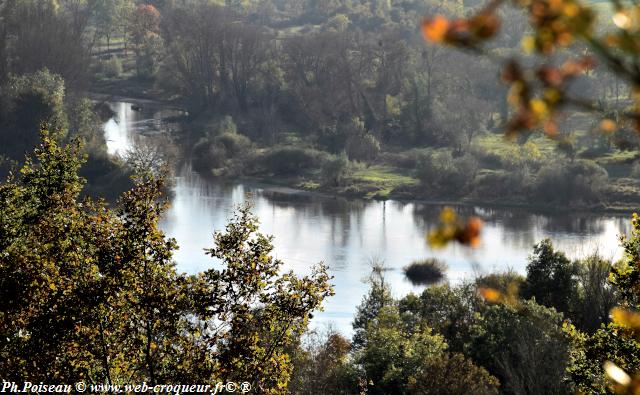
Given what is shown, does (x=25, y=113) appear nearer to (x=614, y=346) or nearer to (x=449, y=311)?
(x=449, y=311)

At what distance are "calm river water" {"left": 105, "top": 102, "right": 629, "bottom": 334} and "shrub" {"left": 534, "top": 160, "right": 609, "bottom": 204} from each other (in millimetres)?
1977

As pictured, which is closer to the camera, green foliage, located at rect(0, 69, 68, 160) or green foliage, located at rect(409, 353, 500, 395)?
green foliage, located at rect(409, 353, 500, 395)

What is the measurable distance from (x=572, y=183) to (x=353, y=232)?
1477 centimetres

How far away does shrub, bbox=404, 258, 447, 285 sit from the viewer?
117 feet

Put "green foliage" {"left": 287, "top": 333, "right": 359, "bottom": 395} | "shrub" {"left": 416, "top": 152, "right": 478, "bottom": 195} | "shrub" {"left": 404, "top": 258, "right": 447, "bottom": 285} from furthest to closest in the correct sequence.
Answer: "shrub" {"left": 416, "top": 152, "right": 478, "bottom": 195}
"shrub" {"left": 404, "top": 258, "right": 447, "bottom": 285}
"green foliage" {"left": 287, "top": 333, "right": 359, "bottom": 395}

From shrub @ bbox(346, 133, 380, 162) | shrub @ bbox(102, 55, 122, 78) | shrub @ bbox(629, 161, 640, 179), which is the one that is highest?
shrub @ bbox(102, 55, 122, 78)

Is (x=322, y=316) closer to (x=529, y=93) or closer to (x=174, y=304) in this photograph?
(x=174, y=304)

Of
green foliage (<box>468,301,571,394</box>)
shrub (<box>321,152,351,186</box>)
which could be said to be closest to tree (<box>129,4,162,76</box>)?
shrub (<box>321,152,351,186</box>)

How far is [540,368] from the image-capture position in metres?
19.8

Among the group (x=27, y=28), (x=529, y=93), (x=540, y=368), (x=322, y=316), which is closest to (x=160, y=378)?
(x=529, y=93)

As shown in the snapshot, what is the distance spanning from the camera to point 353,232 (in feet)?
142

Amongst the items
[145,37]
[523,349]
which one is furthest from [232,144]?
[523,349]

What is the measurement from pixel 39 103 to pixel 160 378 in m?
46.5

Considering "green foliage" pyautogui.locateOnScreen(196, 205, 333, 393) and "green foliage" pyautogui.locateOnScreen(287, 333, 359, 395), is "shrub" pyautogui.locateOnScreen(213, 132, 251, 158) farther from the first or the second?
"green foliage" pyautogui.locateOnScreen(196, 205, 333, 393)
